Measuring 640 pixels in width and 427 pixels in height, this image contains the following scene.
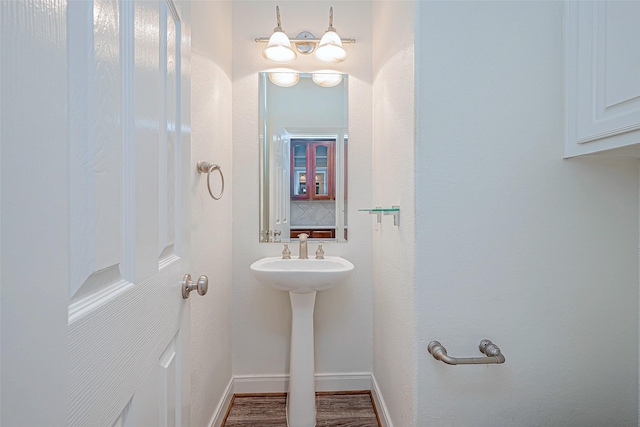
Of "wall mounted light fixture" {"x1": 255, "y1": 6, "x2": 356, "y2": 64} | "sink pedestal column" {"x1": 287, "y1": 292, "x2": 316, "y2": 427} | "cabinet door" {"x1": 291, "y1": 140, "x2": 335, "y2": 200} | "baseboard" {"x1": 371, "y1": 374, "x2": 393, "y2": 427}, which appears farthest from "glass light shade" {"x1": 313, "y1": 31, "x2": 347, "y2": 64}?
"baseboard" {"x1": 371, "y1": 374, "x2": 393, "y2": 427}

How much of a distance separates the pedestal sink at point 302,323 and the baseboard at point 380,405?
0.33 metres

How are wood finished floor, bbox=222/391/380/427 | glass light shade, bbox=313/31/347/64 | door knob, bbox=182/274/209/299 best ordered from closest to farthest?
door knob, bbox=182/274/209/299
wood finished floor, bbox=222/391/380/427
glass light shade, bbox=313/31/347/64

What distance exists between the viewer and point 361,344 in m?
1.99

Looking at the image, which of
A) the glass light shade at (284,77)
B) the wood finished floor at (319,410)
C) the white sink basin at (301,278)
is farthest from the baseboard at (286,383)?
the glass light shade at (284,77)

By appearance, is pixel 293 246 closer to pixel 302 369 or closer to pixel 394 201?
pixel 302 369

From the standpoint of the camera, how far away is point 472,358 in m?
1.09

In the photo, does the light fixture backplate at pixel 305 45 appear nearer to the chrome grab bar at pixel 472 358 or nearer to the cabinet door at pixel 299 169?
the cabinet door at pixel 299 169

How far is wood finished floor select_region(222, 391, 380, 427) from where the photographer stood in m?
1.70

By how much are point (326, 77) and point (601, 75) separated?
4.28ft

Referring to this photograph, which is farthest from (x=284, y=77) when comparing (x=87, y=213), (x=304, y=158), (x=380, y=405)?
(x=380, y=405)

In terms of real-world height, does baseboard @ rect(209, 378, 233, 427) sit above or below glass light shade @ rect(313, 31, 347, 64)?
below

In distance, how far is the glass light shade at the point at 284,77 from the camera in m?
1.95

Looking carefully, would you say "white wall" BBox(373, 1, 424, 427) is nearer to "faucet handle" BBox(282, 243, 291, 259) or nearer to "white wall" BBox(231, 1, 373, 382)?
"white wall" BBox(231, 1, 373, 382)

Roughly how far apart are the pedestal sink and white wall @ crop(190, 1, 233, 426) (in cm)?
25
